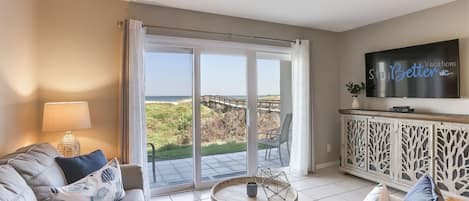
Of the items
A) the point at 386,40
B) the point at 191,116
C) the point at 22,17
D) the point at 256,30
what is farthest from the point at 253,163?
the point at 22,17

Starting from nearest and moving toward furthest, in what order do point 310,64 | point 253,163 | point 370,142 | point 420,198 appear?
point 420,198
point 370,142
point 253,163
point 310,64

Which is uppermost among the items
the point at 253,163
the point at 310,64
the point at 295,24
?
the point at 295,24

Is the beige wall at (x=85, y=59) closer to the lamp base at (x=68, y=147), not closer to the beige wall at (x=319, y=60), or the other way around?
the lamp base at (x=68, y=147)

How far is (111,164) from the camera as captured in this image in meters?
2.03

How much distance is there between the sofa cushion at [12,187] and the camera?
1255mm

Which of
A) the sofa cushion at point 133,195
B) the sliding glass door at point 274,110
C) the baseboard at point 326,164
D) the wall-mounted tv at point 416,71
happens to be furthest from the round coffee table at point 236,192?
the wall-mounted tv at point 416,71

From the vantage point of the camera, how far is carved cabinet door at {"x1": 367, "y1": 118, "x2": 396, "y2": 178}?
11.0ft

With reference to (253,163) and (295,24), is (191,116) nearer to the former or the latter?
(253,163)

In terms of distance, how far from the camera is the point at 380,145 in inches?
137

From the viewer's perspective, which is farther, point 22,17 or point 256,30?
point 256,30

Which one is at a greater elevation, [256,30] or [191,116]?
[256,30]

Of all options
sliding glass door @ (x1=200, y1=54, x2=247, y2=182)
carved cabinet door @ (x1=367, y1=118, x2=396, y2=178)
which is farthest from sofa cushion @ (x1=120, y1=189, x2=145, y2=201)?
carved cabinet door @ (x1=367, y1=118, x2=396, y2=178)

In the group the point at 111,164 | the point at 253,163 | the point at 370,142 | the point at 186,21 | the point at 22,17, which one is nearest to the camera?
the point at 111,164

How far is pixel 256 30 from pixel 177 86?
1.34 metres
